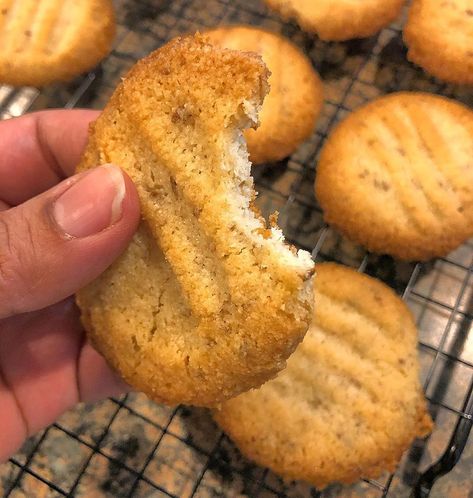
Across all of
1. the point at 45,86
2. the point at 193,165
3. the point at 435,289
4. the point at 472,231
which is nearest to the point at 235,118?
the point at 193,165

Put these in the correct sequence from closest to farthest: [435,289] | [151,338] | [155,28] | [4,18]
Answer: [151,338] < [435,289] < [4,18] < [155,28]

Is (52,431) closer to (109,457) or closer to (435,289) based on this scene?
(109,457)

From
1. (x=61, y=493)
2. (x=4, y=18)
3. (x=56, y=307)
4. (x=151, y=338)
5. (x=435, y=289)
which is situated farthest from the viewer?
(x=4, y=18)

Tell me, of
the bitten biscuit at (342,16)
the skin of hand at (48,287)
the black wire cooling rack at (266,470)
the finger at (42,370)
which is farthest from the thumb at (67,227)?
the bitten biscuit at (342,16)

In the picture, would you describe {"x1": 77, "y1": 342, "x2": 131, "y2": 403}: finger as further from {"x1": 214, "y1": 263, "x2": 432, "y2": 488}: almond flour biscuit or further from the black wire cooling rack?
{"x1": 214, "y1": 263, "x2": 432, "y2": 488}: almond flour biscuit

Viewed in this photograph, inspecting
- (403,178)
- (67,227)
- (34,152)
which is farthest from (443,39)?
(67,227)

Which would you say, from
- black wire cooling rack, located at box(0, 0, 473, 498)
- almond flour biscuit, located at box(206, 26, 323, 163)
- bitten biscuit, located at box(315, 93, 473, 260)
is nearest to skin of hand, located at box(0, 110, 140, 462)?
black wire cooling rack, located at box(0, 0, 473, 498)

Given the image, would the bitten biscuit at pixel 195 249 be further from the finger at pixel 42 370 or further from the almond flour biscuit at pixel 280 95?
the almond flour biscuit at pixel 280 95
